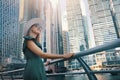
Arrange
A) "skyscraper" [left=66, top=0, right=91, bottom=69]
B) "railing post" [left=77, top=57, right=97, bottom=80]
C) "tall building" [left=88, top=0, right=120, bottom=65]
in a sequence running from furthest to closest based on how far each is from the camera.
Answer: "skyscraper" [left=66, top=0, right=91, bottom=69], "tall building" [left=88, top=0, right=120, bottom=65], "railing post" [left=77, top=57, right=97, bottom=80]

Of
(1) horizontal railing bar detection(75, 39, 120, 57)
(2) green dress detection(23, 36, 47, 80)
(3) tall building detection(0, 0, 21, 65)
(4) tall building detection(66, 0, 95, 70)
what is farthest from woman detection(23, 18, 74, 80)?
(4) tall building detection(66, 0, 95, 70)

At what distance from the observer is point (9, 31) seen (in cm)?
5216

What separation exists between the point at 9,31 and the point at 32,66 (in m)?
53.5

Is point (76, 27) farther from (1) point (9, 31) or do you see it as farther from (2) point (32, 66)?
(2) point (32, 66)

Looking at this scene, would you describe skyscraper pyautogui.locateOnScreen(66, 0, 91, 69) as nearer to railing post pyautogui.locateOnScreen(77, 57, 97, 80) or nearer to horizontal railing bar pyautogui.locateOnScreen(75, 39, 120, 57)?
railing post pyautogui.locateOnScreen(77, 57, 97, 80)

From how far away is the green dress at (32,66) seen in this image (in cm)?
126

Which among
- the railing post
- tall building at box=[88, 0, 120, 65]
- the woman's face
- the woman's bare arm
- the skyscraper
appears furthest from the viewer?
the skyscraper

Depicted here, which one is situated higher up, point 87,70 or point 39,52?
point 39,52

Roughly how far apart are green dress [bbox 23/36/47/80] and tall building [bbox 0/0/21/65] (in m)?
47.3

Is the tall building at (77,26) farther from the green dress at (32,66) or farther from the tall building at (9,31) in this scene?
the green dress at (32,66)

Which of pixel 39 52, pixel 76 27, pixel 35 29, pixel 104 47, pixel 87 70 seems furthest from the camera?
pixel 76 27

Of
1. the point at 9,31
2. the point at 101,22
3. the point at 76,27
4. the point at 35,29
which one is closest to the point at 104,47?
the point at 35,29

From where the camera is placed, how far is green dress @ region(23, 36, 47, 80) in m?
1.26

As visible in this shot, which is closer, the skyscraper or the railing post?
the railing post
